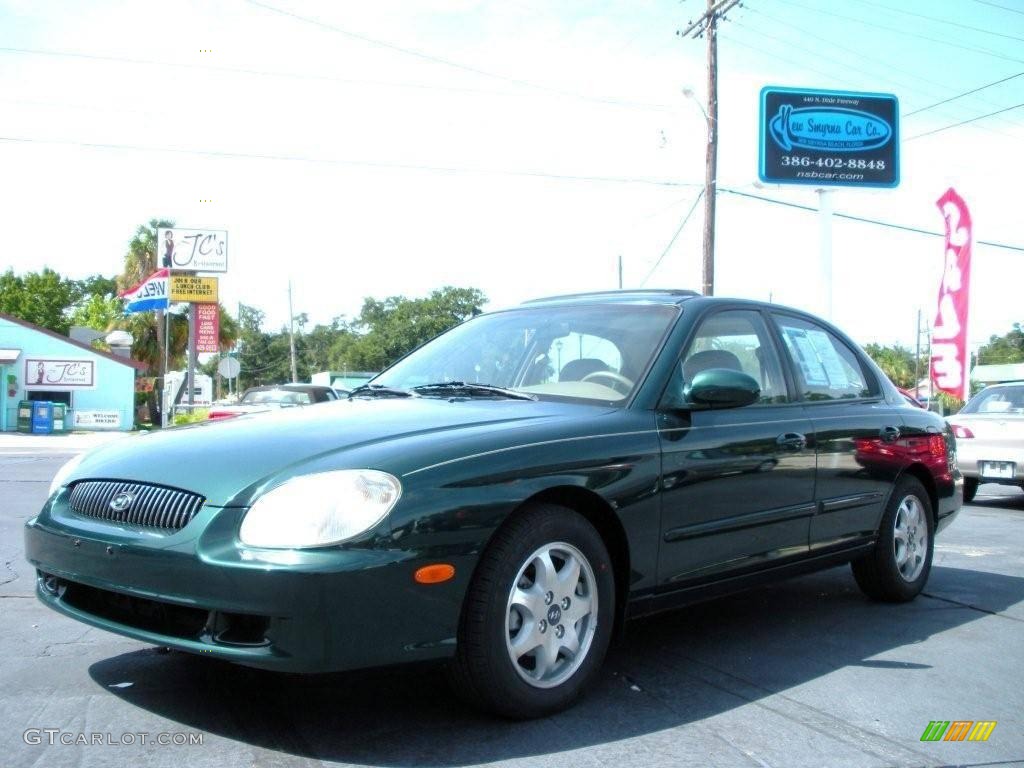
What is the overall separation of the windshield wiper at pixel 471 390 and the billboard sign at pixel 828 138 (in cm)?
1928

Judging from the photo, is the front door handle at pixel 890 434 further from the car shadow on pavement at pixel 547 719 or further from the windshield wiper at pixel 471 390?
the windshield wiper at pixel 471 390

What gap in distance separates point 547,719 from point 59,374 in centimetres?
3609

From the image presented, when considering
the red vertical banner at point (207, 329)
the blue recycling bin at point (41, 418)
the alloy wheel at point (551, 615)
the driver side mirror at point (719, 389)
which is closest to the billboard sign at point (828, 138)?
the driver side mirror at point (719, 389)

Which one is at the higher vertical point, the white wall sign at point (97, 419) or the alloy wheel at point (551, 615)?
the alloy wheel at point (551, 615)

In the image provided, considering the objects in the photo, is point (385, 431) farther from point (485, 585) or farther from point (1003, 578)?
point (1003, 578)

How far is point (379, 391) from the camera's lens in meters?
4.70

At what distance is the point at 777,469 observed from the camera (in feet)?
14.9

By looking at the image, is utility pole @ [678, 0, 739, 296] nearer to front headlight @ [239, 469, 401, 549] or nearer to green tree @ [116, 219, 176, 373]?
front headlight @ [239, 469, 401, 549]

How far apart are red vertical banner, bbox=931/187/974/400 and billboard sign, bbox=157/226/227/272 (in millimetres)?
21029

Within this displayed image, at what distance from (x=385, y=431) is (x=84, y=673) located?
5.30 ft

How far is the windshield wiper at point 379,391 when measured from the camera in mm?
4521

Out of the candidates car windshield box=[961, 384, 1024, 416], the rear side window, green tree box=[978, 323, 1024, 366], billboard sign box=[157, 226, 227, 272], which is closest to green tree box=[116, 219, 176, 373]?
billboard sign box=[157, 226, 227, 272]

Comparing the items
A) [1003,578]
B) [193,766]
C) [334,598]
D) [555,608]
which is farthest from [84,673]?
[1003,578]

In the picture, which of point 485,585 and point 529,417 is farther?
point 529,417
